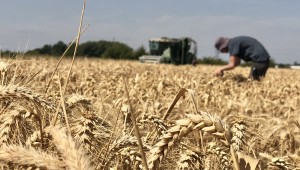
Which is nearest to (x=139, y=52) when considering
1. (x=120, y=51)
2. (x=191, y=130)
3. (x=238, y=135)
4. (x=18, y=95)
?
(x=120, y=51)

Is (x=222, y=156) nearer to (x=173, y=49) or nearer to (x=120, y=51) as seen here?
(x=173, y=49)

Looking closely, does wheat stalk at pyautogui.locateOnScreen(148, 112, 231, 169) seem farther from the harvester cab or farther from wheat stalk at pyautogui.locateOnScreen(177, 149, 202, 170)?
the harvester cab

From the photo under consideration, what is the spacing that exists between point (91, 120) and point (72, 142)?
60cm

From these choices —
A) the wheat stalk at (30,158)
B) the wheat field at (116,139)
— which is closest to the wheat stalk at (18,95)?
the wheat field at (116,139)

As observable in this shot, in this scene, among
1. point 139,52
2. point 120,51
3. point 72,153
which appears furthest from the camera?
point 120,51

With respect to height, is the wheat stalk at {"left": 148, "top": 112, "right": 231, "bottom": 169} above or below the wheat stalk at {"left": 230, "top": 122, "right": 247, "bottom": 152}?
above

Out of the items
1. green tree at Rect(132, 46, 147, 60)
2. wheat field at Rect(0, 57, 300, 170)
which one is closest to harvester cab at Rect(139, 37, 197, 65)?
green tree at Rect(132, 46, 147, 60)

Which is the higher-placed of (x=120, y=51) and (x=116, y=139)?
(x=116, y=139)

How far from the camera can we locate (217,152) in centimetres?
162

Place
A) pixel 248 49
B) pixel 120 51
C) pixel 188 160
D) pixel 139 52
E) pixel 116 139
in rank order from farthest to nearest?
pixel 120 51 < pixel 139 52 < pixel 248 49 < pixel 116 139 < pixel 188 160

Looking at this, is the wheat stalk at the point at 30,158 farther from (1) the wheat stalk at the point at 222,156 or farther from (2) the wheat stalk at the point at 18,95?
(1) the wheat stalk at the point at 222,156

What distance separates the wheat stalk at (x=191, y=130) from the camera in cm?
97

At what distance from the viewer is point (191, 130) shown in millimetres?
998

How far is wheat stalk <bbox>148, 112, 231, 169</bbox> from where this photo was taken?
0.97 metres
